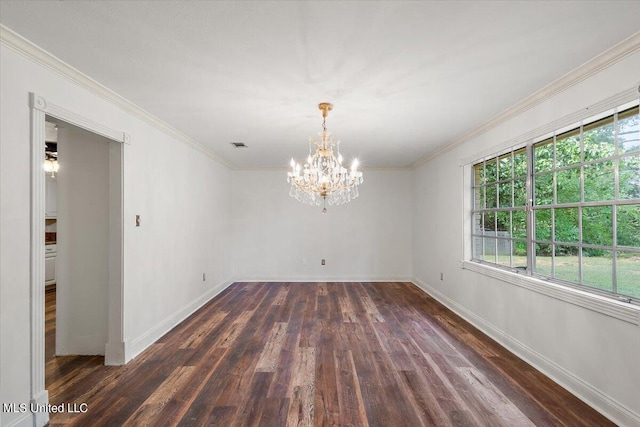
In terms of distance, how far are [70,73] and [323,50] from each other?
1.95 m

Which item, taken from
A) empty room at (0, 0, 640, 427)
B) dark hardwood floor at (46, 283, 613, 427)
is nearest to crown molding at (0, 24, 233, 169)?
empty room at (0, 0, 640, 427)

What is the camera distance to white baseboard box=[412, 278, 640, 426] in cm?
195

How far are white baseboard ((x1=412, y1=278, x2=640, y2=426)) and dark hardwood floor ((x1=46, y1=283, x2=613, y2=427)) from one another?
68 mm

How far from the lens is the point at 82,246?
2957mm

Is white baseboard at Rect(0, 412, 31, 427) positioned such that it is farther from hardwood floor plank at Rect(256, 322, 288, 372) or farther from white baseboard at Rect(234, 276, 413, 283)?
white baseboard at Rect(234, 276, 413, 283)

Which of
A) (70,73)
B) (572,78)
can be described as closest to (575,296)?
(572,78)

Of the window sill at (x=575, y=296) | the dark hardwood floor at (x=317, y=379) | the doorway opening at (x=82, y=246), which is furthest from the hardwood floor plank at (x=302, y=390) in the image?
the window sill at (x=575, y=296)

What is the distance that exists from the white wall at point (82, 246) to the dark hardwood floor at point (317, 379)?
268 mm

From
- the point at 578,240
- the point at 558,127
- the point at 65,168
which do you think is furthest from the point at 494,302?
the point at 65,168

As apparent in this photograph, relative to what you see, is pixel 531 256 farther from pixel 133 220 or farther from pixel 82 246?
pixel 82 246

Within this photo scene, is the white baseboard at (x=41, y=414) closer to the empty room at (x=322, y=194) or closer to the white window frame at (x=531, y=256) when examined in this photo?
the empty room at (x=322, y=194)

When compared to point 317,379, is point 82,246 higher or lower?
higher

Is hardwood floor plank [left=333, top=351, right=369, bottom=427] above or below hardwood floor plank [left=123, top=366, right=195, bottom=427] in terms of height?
above

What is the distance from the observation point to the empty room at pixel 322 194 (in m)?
1.79
